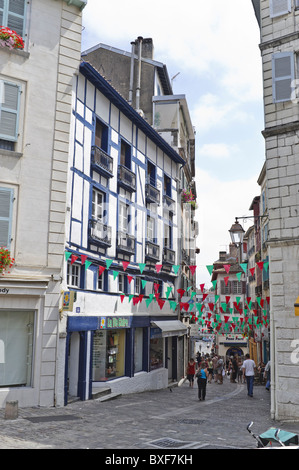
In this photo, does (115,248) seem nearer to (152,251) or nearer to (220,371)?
(152,251)

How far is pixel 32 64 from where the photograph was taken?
14.0m

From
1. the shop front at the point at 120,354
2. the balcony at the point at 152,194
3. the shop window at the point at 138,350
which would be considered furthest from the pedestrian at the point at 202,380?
the balcony at the point at 152,194

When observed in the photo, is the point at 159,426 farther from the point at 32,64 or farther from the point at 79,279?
the point at 32,64

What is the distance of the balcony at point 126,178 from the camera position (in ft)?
63.8

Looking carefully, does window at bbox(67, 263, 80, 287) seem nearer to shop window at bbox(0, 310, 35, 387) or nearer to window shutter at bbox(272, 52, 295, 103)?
shop window at bbox(0, 310, 35, 387)

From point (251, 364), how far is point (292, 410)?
6.49 metres

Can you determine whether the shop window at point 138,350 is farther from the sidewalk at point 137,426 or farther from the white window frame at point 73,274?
the white window frame at point 73,274

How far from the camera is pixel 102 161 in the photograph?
17734mm

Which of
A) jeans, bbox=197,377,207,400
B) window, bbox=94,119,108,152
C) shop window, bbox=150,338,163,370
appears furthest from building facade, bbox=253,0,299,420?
shop window, bbox=150,338,163,370

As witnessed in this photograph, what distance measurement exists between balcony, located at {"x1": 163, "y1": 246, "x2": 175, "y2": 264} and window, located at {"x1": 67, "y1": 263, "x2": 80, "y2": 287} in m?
8.69

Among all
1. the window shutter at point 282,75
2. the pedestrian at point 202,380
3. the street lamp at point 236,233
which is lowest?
the pedestrian at point 202,380

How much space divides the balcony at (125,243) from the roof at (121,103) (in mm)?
5517

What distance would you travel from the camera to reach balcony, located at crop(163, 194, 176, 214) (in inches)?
985

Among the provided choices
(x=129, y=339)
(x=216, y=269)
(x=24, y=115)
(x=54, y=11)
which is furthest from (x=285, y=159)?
(x=216, y=269)
